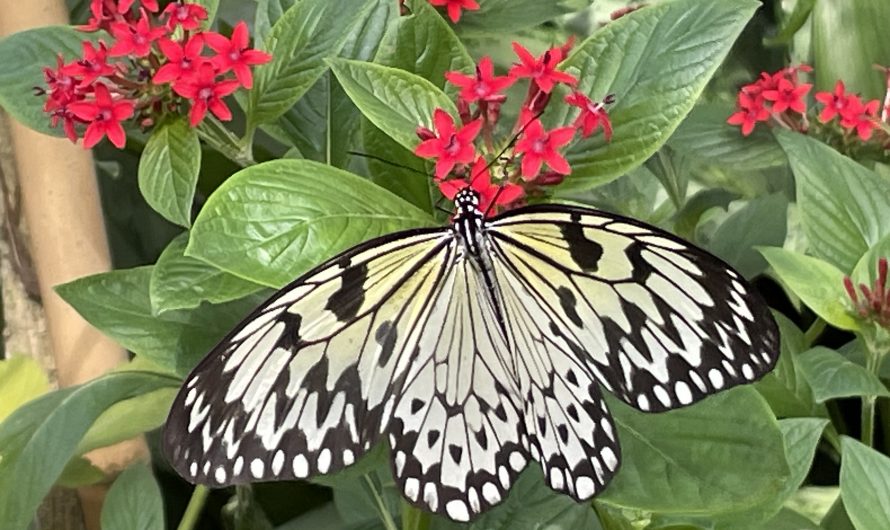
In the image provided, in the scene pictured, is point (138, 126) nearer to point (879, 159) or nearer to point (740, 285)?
point (740, 285)

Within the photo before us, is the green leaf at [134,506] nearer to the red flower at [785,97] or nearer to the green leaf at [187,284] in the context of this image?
the green leaf at [187,284]

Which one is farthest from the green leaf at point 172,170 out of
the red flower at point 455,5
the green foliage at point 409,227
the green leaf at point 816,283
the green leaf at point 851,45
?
the green leaf at point 851,45

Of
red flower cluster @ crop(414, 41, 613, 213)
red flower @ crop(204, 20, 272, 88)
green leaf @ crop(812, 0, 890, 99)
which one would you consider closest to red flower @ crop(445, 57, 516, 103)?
red flower cluster @ crop(414, 41, 613, 213)

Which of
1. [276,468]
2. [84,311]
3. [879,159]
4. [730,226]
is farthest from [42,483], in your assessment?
[879,159]

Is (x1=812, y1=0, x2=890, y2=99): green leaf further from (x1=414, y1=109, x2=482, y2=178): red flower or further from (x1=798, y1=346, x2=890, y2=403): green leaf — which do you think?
(x1=414, y1=109, x2=482, y2=178): red flower

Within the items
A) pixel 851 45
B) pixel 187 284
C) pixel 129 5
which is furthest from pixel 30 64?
pixel 851 45

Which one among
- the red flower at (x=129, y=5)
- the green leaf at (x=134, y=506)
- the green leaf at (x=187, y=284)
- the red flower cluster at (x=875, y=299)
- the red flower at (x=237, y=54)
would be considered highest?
the red flower at (x=129, y=5)
